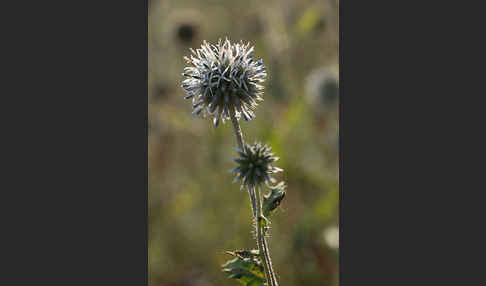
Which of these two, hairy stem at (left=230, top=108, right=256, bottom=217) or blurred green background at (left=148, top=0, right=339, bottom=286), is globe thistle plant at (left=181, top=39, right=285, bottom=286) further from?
blurred green background at (left=148, top=0, right=339, bottom=286)

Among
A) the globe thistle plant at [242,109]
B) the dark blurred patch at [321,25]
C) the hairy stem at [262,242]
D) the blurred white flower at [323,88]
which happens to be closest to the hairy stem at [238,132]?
the globe thistle plant at [242,109]

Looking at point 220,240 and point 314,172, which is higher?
point 314,172

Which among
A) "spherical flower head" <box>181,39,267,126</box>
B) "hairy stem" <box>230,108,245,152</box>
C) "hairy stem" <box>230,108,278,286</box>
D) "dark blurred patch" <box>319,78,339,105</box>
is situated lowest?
"hairy stem" <box>230,108,278,286</box>

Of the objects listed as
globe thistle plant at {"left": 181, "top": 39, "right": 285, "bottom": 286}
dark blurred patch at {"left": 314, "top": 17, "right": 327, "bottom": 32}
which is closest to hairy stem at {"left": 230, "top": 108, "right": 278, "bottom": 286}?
globe thistle plant at {"left": 181, "top": 39, "right": 285, "bottom": 286}

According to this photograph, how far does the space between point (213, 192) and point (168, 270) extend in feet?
2.81

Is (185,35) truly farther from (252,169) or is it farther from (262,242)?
(262,242)

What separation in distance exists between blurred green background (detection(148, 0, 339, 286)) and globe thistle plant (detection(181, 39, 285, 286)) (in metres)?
1.42

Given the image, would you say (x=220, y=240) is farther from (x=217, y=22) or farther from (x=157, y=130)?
(x=217, y=22)

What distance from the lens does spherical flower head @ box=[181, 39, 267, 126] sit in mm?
1867

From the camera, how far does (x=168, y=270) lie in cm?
380

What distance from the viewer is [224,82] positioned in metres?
1.88

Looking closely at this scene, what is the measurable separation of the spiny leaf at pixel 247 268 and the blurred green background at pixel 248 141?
1383mm

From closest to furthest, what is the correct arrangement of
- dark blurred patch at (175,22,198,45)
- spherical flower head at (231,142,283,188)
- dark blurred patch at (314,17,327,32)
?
spherical flower head at (231,142,283,188) < dark blurred patch at (314,17,327,32) < dark blurred patch at (175,22,198,45)

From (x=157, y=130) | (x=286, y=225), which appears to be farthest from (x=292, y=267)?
(x=157, y=130)
